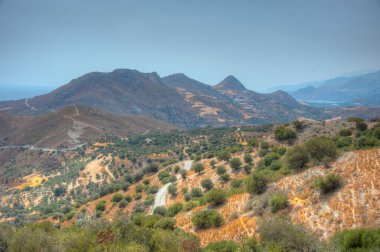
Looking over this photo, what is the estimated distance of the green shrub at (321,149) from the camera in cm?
2394

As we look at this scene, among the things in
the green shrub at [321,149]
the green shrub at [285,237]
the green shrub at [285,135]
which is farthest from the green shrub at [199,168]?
the green shrub at [285,237]

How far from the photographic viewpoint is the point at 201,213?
2323 centimetres

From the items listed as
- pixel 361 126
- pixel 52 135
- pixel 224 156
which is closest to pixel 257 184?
pixel 224 156

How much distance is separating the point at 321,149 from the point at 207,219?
1271cm

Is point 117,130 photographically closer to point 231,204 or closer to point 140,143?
point 140,143

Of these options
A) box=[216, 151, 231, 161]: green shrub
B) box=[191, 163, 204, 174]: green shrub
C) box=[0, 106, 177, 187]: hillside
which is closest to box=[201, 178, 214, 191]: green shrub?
box=[191, 163, 204, 174]: green shrub

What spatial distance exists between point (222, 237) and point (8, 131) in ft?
600

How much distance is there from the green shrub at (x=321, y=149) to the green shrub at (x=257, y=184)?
5.46 m

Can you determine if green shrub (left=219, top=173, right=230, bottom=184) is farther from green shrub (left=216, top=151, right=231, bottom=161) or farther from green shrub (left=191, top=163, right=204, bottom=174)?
green shrub (left=191, top=163, right=204, bottom=174)

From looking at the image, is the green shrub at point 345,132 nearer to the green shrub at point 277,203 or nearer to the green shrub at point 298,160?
the green shrub at point 298,160

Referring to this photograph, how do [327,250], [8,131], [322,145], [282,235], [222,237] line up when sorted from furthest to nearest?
[8,131] → [322,145] → [222,237] → [282,235] → [327,250]

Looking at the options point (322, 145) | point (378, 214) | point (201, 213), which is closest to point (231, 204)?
point (201, 213)

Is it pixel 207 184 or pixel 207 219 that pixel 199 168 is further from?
pixel 207 219

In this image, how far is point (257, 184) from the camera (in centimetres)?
2441
